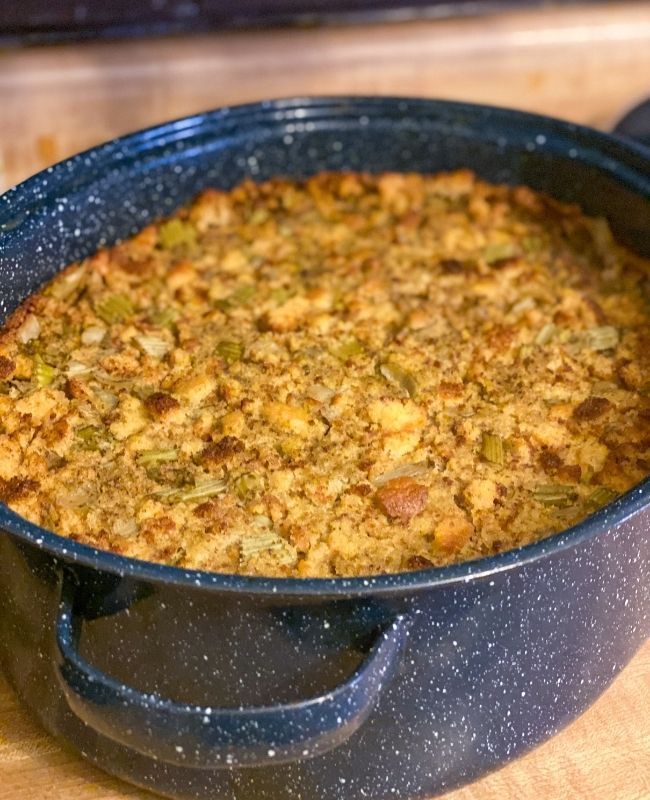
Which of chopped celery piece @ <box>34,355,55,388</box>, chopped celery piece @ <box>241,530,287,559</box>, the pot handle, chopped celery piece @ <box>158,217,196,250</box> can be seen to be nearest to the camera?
the pot handle

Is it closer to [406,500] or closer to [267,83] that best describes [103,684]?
[406,500]

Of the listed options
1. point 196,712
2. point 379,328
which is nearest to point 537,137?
point 379,328

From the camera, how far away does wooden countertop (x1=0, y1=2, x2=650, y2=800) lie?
6.93ft

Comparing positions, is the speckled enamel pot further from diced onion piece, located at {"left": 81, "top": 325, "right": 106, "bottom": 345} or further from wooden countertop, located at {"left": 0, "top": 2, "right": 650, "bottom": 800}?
wooden countertop, located at {"left": 0, "top": 2, "right": 650, "bottom": 800}

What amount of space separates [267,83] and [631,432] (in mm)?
1201

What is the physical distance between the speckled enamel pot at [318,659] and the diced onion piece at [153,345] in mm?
410

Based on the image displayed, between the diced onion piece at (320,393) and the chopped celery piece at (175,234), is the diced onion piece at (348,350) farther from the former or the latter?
the chopped celery piece at (175,234)

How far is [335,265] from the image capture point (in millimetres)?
1640

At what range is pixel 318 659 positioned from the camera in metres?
1.04

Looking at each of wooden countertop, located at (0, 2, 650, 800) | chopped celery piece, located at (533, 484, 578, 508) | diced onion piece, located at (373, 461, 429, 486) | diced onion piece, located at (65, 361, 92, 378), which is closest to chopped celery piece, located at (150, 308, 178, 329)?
diced onion piece, located at (65, 361, 92, 378)

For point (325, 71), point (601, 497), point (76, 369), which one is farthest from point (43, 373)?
point (325, 71)

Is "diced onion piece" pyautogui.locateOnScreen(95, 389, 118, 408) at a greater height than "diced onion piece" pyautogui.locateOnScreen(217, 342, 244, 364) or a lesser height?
lesser

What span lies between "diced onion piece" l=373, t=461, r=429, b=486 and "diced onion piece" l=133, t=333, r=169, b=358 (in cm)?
36

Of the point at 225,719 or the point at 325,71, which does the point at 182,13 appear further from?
the point at 225,719
